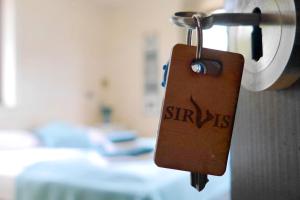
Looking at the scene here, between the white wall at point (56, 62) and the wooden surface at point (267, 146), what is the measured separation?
282 cm

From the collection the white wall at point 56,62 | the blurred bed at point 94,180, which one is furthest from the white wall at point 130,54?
the blurred bed at point 94,180

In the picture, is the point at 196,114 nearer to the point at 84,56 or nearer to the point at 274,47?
the point at 274,47

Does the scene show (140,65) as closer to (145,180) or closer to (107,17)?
(107,17)

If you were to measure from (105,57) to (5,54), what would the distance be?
130cm

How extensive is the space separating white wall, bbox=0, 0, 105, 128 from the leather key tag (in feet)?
9.36

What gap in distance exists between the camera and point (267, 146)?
0.32 meters

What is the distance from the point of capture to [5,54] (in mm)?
2910

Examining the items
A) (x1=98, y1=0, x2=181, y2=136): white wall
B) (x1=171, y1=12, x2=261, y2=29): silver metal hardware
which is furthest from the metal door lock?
(x1=98, y1=0, x2=181, y2=136): white wall

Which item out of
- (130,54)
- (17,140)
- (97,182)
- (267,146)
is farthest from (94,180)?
(130,54)

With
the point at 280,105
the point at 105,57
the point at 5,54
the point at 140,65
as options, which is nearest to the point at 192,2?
the point at 140,65

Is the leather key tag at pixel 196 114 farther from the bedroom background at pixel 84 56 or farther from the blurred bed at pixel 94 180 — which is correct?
the bedroom background at pixel 84 56

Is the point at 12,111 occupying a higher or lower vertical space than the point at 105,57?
lower

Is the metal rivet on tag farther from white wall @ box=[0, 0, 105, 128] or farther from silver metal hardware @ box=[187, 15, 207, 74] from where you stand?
white wall @ box=[0, 0, 105, 128]

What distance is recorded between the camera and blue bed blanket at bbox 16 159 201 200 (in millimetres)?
695
